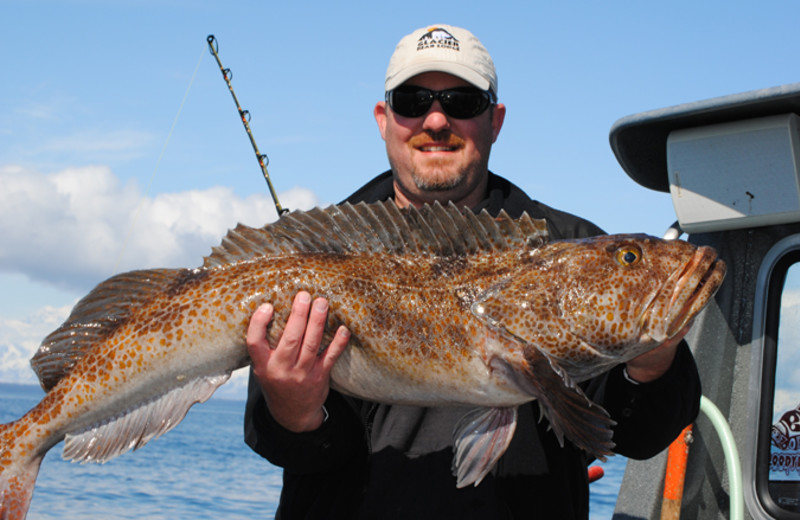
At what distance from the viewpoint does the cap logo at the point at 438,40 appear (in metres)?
4.40

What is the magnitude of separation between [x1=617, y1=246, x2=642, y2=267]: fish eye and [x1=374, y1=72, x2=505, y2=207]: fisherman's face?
1.16 m

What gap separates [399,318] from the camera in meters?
3.31

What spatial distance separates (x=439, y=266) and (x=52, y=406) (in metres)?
1.73

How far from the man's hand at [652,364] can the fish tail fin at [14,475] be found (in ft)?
8.50

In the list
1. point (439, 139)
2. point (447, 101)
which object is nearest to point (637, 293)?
point (439, 139)

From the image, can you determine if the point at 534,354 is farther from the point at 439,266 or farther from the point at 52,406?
the point at 52,406

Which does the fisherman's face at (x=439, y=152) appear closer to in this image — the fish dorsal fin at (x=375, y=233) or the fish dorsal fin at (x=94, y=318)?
the fish dorsal fin at (x=375, y=233)

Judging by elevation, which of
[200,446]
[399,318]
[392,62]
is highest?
[392,62]

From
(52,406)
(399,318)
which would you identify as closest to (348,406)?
(399,318)

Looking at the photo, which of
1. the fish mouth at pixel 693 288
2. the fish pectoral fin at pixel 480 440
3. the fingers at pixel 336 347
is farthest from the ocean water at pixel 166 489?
the fish mouth at pixel 693 288

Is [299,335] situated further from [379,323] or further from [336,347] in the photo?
[379,323]

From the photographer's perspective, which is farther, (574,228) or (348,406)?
(574,228)

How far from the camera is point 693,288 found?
127 inches

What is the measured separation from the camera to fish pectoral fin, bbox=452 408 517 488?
10.5 ft
